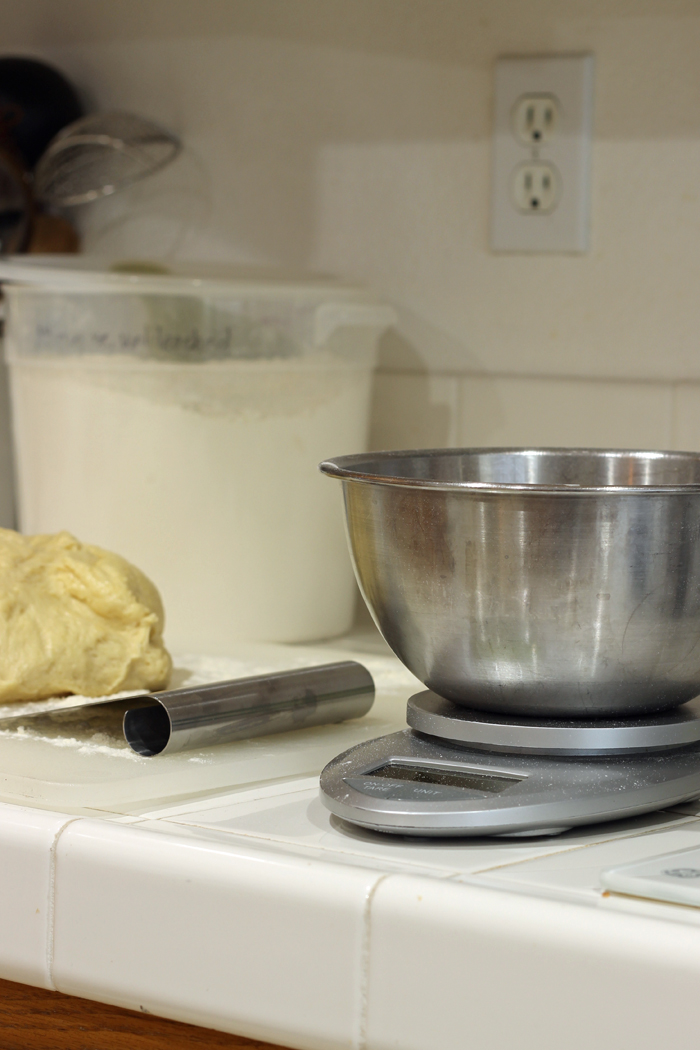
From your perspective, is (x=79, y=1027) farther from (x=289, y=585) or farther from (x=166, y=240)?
(x=166, y=240)

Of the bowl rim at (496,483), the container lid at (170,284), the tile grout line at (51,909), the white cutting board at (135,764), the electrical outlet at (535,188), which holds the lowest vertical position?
the tile grout line at (51,909)

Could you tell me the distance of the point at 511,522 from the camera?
0.59 m

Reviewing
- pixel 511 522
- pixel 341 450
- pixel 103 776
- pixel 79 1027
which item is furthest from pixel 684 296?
pixel 79 1027

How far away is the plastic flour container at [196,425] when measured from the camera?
102 cm

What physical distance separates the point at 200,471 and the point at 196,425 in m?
0.04

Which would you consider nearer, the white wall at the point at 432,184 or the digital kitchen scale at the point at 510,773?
the digital kitchen scale at the point at 510,773

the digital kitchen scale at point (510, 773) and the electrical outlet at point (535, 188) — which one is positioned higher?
the electrical outlet at point (535, 188)

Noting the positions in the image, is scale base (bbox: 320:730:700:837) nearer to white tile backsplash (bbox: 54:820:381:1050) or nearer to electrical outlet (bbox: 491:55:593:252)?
white tile backsplash (bbox: 54:820:381:1050)

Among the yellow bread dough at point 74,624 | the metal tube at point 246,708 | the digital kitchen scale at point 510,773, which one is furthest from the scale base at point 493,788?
the yellow bread dough at point 74,624

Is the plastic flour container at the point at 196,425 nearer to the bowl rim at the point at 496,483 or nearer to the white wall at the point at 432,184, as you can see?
the white wall at the point at 432,184

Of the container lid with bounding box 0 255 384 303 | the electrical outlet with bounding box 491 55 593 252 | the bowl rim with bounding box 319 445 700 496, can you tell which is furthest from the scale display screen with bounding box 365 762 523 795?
the electrical outlet with bounding box 491 55 593 252

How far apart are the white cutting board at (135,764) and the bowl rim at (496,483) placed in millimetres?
165

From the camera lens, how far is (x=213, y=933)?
52cm

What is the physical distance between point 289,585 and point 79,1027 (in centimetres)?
53
